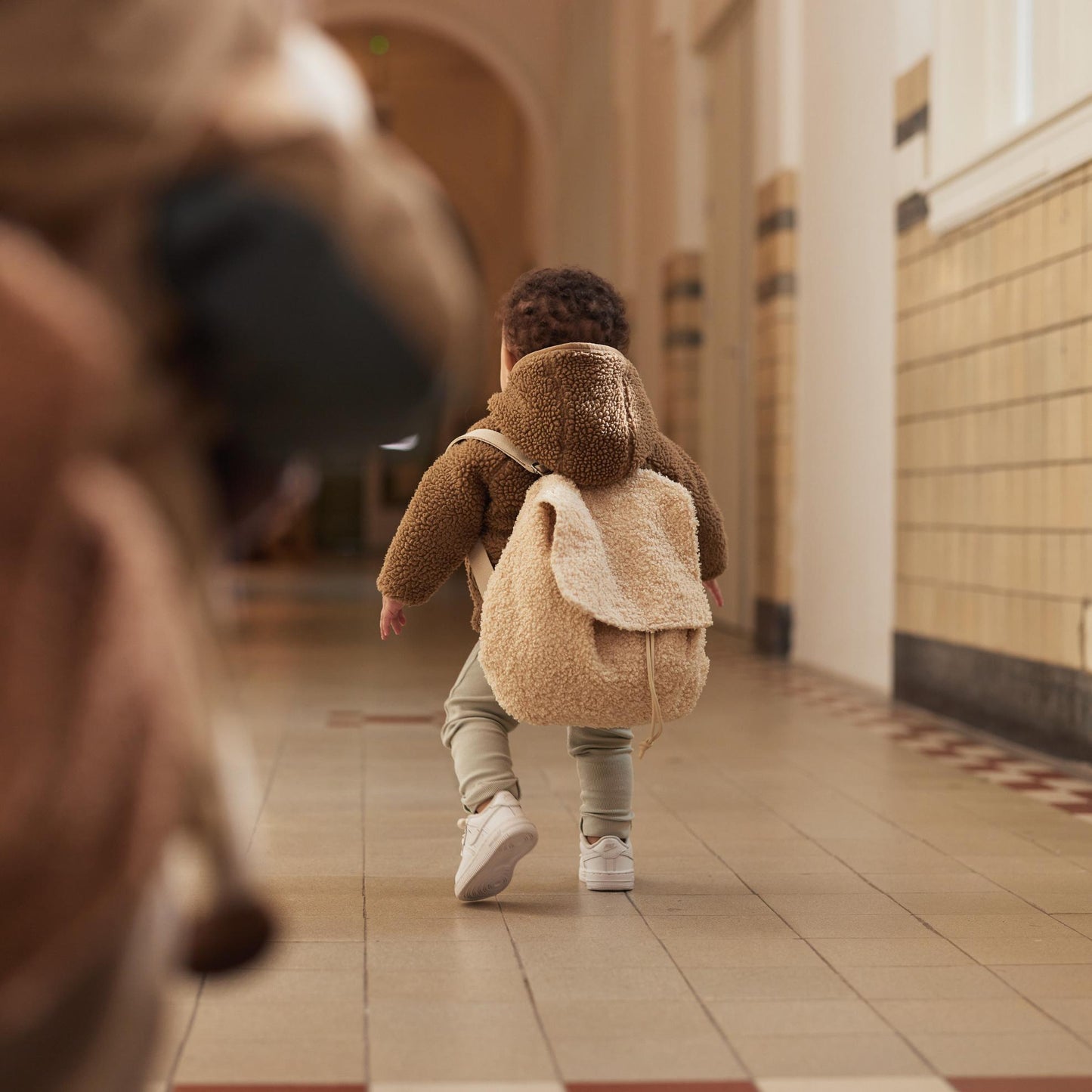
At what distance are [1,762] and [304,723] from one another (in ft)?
19.7

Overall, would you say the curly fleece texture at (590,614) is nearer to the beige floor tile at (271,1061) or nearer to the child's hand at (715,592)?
the child's hand at (715,592)

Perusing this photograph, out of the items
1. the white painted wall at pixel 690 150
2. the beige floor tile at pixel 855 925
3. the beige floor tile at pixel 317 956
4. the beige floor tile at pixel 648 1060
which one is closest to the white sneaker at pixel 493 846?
the beige floor tile at pixel 317 956

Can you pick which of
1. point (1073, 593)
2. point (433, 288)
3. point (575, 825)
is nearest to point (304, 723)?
point (575, 825)

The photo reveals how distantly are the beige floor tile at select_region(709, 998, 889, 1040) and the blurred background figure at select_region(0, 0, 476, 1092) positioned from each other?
1729mm

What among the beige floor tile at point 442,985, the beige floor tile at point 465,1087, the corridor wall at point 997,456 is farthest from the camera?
the corridor wall at point 997,456

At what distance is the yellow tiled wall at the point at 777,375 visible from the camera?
10000 mm

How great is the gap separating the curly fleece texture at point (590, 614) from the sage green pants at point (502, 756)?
11.0 inches

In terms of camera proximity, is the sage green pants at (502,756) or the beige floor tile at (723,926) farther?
the sage green pants at (502,756)

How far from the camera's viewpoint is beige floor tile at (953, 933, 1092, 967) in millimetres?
3137

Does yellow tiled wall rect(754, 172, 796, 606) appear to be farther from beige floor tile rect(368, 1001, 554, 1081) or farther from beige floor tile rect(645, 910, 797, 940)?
beige floor tile rect(368, 1001, 554, 1081)

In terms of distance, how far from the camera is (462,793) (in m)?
3.50

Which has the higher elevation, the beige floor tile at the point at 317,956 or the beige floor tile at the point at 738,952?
the beige floor tile at the point at 317,956

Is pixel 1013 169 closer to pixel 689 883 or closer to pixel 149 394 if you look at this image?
pixel 689 883

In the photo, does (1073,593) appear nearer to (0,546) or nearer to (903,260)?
(903,260)
